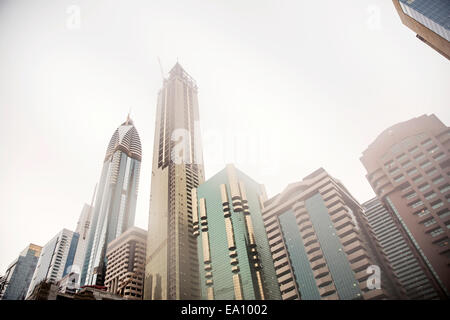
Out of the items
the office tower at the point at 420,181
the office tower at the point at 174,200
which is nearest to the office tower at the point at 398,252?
the office tower at the point at 420,181

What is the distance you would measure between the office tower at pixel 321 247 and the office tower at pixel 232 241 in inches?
249

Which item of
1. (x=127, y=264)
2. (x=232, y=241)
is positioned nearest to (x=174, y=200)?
(x=127, y=264)

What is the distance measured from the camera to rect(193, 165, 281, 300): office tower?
103m

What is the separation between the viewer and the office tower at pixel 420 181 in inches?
3435

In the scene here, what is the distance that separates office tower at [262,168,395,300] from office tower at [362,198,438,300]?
4746 cm

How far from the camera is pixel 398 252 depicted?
153 meters

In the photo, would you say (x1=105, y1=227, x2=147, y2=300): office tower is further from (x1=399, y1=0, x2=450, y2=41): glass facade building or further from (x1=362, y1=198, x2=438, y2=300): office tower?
(x1=399, y1=0, x2=450, y2=41): glass facade building

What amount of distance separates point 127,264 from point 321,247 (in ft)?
333

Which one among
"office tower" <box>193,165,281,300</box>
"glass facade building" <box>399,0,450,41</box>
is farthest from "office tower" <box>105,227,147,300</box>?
"glass facade building" <box>399,0,450,41</box>

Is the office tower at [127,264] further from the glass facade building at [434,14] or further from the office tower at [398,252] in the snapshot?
the glass facade building at [434,14]

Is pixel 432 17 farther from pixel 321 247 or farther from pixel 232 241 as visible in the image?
pixel 232 241
